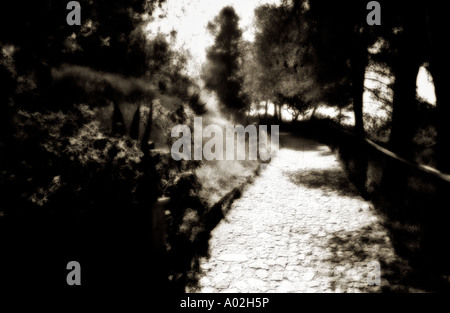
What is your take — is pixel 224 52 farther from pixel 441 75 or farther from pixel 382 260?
pixel 382 260

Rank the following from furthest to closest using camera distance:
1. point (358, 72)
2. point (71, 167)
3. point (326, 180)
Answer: point (326, 180)
point (358, 72)
point (71, 167)

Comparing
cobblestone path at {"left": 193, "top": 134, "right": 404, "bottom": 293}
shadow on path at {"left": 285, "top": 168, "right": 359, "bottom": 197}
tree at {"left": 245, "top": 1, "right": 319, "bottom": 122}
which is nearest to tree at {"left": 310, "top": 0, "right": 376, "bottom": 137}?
tree at {"left": 245, "top": 1, "right": 319, "bottom": 122}

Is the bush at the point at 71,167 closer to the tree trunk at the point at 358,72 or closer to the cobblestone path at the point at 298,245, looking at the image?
the cobblestone path at the point at 298,245

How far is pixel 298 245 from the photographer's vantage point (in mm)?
4859

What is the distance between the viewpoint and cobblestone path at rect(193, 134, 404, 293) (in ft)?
12.5

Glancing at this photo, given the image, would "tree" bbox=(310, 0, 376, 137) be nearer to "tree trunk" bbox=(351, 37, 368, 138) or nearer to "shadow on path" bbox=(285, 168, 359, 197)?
"tree trunk" bbox=(351, 37, 368, 138)

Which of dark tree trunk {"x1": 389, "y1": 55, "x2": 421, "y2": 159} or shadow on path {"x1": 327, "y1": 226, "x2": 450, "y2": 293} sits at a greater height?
dark tree trunk {"x1": 389, "y1": 55, "x2": 421, "y2": 159}

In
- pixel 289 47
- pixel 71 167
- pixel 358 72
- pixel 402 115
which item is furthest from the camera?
pixel 289 47

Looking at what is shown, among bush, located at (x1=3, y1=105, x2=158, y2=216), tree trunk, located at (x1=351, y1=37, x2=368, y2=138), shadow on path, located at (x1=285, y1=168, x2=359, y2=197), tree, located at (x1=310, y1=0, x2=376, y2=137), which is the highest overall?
tree, located at (x1=310, y1=0, x2=376, y2=137)

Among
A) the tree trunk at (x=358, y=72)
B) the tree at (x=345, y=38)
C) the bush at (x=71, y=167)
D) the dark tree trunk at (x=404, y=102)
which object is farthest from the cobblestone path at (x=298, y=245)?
the tree at (x=345, y=38)

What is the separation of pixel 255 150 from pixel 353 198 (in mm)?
5853

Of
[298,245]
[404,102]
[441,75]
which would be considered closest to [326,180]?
[404,102]

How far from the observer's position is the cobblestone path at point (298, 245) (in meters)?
3.80
